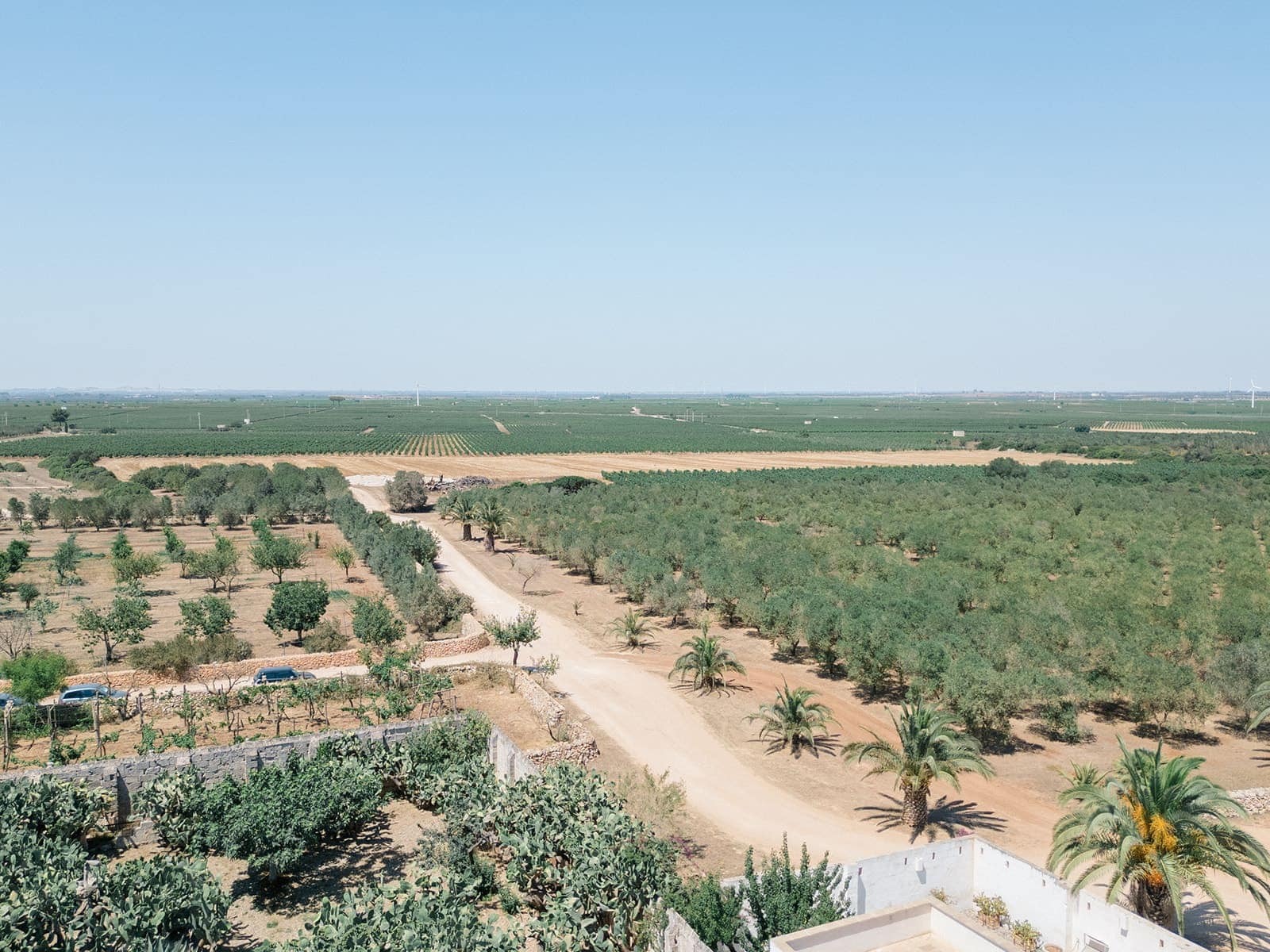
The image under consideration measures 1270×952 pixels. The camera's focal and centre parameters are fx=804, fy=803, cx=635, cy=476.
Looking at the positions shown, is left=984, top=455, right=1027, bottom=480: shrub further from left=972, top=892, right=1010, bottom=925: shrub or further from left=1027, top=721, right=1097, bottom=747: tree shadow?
left=972, top=892, right=1010, bottom=925: shrub

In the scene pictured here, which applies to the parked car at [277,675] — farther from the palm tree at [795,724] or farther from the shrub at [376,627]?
the palm tree at [795,724]

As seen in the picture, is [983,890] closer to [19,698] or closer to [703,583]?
[703,583]

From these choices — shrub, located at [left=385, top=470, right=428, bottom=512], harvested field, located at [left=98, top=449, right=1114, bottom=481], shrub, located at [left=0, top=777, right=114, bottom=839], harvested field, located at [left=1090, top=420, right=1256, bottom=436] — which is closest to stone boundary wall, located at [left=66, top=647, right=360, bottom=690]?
shrub, located at [left=0, top=777, right=114, bottom=839]

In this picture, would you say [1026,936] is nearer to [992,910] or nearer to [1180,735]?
[992,910]

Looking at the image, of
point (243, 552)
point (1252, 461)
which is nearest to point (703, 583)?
point (243, 552)

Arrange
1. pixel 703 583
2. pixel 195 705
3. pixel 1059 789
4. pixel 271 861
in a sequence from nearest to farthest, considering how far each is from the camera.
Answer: pixel 271 861 < pixel 1059 789 < pixel 195 705 < pixel 703 583

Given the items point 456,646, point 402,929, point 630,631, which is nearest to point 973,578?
point 630,631
